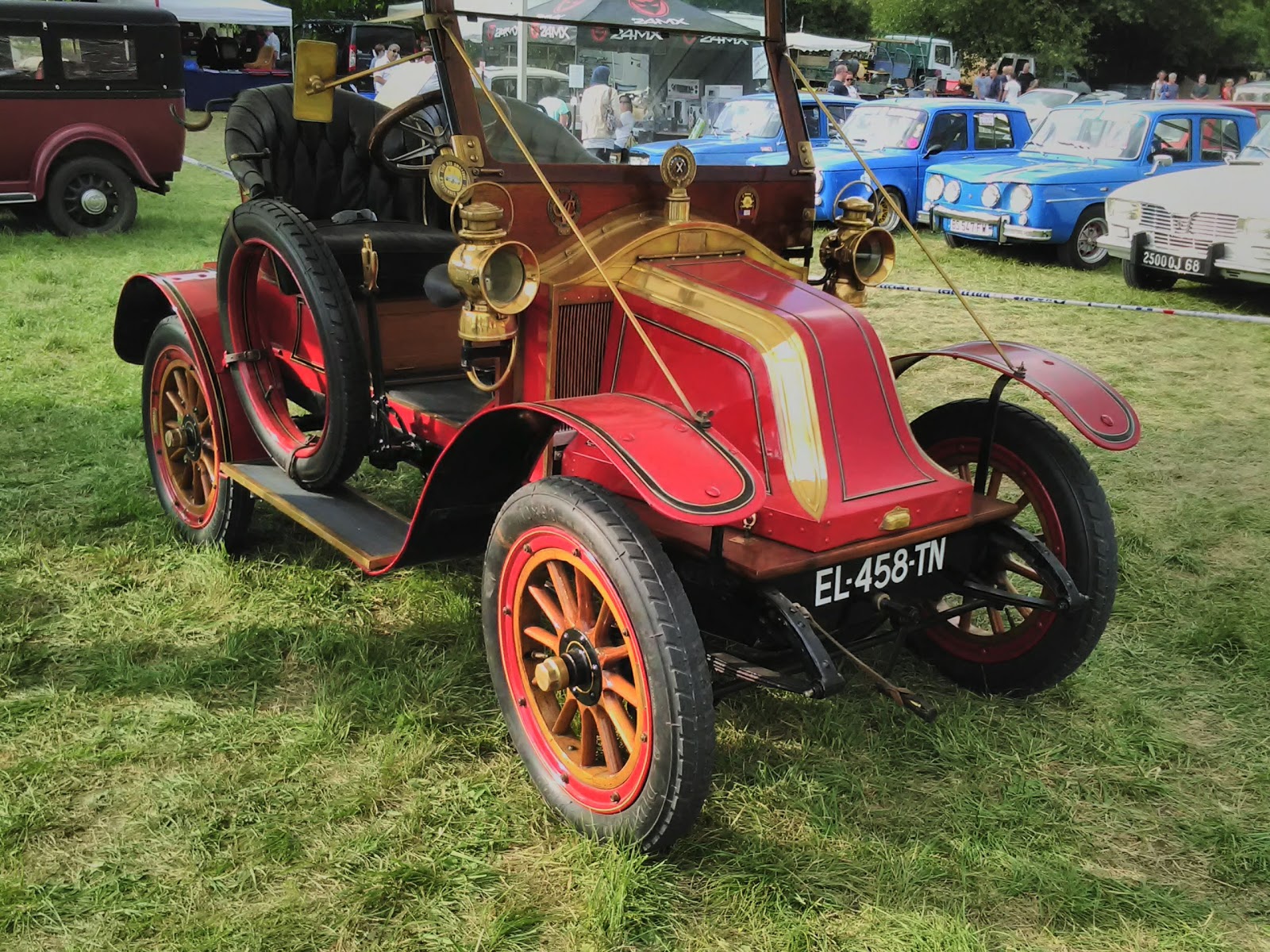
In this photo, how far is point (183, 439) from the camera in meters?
4.09

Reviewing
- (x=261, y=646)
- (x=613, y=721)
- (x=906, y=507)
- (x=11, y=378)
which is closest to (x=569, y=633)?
(x=613, y=721)

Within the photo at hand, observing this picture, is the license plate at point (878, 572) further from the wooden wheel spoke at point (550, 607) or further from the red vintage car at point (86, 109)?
→ the red vintage car at point (86, 109)

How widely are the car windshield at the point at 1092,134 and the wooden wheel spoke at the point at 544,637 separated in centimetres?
1016

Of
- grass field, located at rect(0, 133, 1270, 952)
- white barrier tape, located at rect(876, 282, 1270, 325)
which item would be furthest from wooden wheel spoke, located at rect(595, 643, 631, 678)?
white barrier tape, located at rect(876, 282, 1270, 325)

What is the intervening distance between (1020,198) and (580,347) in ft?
27.8

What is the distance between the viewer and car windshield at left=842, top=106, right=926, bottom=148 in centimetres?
1214

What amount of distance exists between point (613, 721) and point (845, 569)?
2.08ft

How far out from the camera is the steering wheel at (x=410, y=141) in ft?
12.6

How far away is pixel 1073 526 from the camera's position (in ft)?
9.46

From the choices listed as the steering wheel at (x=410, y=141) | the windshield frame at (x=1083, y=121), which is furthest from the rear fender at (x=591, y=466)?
the windshield frame at (x=1083, y=121)

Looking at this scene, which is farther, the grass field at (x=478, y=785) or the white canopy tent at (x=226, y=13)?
the white canopy tent at (x=226, y=13)

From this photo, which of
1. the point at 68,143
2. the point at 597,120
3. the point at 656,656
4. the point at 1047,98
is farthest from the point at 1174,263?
the point at 1047,98

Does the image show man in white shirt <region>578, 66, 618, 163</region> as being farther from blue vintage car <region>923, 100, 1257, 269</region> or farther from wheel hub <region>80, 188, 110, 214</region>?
wheel hub <region>80, 188, 110, 214</region>

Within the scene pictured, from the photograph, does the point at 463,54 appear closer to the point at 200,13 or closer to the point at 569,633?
the point at 569,633
